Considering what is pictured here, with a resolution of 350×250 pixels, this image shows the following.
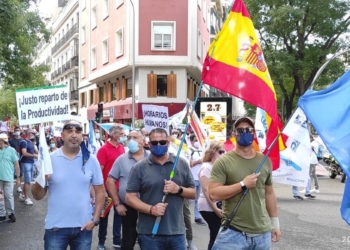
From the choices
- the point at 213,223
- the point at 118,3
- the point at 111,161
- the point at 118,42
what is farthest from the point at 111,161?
the point at 118,3

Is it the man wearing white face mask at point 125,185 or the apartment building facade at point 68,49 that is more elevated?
the apartment building facade at point 68,49

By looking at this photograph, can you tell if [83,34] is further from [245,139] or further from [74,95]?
[245,139]

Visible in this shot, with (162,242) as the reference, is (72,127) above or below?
above

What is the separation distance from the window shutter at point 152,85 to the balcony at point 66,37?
2076 centimetres

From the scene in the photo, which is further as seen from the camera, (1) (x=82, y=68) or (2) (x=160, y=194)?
(1) (x=82, y=68)

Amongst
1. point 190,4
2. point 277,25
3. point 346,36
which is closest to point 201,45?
point 190,4

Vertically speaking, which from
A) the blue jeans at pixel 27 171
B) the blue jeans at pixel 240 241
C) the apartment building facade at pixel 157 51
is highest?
the apartment building facade at pixel 157 51

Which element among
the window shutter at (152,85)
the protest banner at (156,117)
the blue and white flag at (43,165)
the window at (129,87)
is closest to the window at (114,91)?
the window at (129,87)

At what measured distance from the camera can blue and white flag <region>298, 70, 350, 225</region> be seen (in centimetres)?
393

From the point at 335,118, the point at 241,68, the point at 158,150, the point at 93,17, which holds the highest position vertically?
the point at 93,17

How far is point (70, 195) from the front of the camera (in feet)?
14.1

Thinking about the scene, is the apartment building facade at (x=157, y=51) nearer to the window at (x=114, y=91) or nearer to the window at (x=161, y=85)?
the window at (x=161, y=85)

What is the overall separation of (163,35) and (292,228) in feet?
76.4

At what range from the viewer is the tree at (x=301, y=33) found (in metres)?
28.5
